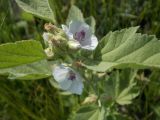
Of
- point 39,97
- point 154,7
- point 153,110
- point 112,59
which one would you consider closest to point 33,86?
point 39,97

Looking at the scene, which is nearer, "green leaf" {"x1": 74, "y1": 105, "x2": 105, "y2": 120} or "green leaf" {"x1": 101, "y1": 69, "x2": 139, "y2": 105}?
"green leaf" {"x1": 74, "y1": 105, "x2": 105, "y2": 120}

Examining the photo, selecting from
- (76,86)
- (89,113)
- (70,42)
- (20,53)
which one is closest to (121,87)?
(89,113)

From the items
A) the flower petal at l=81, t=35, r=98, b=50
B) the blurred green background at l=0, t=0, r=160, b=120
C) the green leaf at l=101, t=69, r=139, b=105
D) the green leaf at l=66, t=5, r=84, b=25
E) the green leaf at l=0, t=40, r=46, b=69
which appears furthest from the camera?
the blurred green background at l=0, t=0, r=160, b=120

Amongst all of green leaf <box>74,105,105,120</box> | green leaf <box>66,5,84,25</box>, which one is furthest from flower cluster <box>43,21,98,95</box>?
green leaf <box>74,105,105,120</box>

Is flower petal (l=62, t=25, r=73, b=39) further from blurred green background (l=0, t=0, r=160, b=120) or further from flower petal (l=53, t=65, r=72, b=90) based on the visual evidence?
blurred green background (l=0, t=0, r=160, b=120)

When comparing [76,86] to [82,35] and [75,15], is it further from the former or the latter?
[75,15]

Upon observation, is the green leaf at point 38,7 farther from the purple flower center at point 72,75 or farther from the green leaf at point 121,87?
the green leaf at point 121,87

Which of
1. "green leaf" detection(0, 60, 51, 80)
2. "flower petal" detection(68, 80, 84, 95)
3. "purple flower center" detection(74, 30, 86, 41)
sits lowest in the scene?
"flower petal" detection(68, 80, 84, 95)
